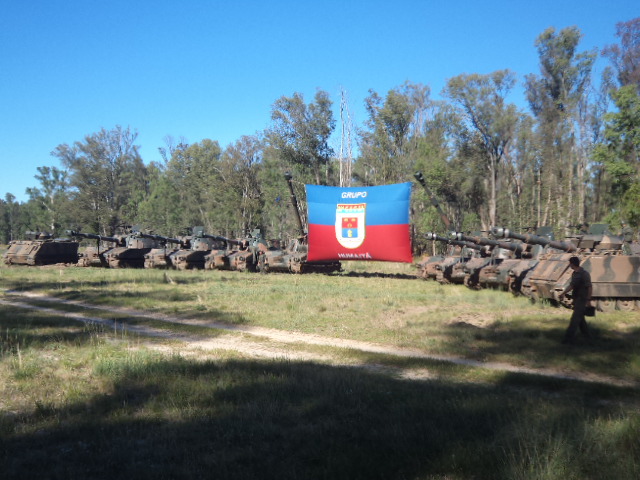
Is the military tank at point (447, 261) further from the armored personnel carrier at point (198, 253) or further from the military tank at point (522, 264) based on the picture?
the armored personnel carrier at point (198, 253)

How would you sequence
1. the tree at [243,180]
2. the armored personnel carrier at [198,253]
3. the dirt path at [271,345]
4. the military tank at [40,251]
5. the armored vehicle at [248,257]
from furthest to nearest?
1. the tree at [243,180]
2. the military tank at [40,251]
3. the armored personnel carrier at [198,253]
4. the armored vehicle at [248,257]
5. the dirt path at [271,345]

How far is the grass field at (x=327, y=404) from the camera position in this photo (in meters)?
4.36

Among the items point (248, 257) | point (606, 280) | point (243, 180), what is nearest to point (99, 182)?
point (243, 180)

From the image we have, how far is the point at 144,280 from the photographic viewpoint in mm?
21766

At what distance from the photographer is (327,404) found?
5867mm

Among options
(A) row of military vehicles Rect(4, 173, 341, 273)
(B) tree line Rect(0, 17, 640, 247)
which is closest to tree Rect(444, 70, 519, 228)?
(B) tree line Rect(0, 17, 640, 247)

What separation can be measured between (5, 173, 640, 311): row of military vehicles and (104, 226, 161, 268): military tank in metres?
0.05

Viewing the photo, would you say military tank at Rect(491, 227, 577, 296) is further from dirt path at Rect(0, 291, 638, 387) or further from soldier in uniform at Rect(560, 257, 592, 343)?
dirt path at Rect(0, 291, 638, 387)

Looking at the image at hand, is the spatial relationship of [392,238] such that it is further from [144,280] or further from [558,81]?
[558,81]

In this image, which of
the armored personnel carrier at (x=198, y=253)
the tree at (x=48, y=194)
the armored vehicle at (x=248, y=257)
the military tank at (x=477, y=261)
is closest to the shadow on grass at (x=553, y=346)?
the military tank at (x=477, y=261)

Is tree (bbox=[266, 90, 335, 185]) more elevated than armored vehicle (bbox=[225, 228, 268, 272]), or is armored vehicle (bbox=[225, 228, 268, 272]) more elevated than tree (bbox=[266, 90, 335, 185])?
tree (bbox=[266, 90, 335, 185])

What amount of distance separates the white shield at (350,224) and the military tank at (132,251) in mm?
14576

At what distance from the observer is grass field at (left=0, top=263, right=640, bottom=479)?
4.36m

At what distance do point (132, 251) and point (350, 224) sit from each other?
15273 millimetres
